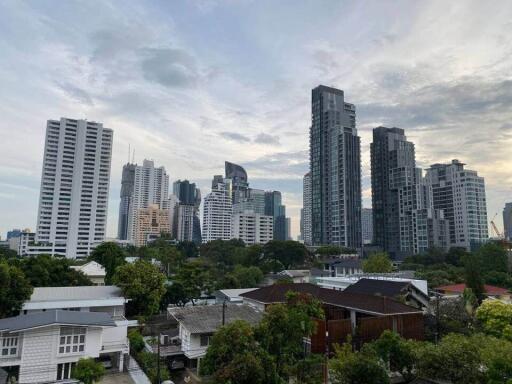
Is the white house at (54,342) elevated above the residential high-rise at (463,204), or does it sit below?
below

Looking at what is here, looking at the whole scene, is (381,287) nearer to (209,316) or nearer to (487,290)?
(209,316)

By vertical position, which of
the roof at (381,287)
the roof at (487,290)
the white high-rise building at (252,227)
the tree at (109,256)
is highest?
the white high-rise building at (252,227)

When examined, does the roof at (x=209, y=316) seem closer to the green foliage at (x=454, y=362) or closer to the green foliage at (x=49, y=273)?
the green foliage at (x=454, y=362)

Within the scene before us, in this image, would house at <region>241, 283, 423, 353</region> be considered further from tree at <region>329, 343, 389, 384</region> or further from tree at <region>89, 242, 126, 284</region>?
tree at <region>89, 242, 126, 284</region>

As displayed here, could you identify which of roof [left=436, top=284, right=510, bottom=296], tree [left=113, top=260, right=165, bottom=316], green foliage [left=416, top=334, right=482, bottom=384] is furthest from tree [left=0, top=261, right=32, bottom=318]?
roof [left=436, top=284, right=510, bottom=296]


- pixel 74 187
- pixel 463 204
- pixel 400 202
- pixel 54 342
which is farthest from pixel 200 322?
pixel 463 204

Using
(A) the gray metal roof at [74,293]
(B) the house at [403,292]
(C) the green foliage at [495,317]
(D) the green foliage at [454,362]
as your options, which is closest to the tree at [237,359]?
(D) the green foliage at [454,362]
